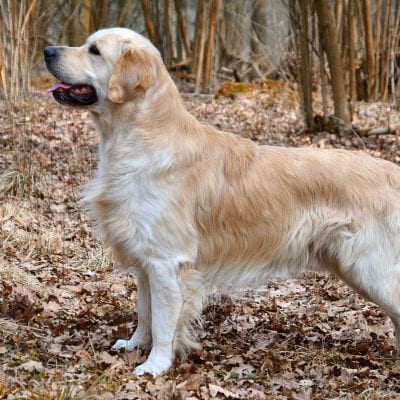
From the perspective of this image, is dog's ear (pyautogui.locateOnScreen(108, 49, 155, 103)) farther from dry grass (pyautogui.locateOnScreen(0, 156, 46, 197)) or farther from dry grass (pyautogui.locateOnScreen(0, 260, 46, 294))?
dry grass (pyautogui.locateOnScreen(0, 156, 46, 197))

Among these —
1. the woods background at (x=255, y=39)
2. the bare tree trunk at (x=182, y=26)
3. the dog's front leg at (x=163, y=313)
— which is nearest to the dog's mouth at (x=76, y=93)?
the dog's front leg at (x=163, y=313)

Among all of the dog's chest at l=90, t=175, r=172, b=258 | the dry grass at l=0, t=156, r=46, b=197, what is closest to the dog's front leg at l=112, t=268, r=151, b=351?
the dog's chest at l=90, t=175, r=172, b=258

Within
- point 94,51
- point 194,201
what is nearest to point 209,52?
point 94,51

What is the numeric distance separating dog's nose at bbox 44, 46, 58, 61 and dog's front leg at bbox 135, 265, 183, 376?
1.31 m

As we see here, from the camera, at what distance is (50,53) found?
14.5 ft

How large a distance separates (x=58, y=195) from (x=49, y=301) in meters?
2.77

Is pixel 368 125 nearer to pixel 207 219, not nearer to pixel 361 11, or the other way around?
pixel 361 11

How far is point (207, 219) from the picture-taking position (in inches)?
179

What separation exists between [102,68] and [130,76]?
0.68ft

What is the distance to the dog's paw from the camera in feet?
14.4

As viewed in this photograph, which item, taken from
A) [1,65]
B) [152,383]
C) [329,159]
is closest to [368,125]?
[1,65]

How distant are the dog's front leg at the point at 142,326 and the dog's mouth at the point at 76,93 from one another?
112cm

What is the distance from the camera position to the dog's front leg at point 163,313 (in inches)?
173

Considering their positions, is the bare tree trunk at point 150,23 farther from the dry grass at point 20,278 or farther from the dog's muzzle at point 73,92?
the dog's muzzle at point 73,92
